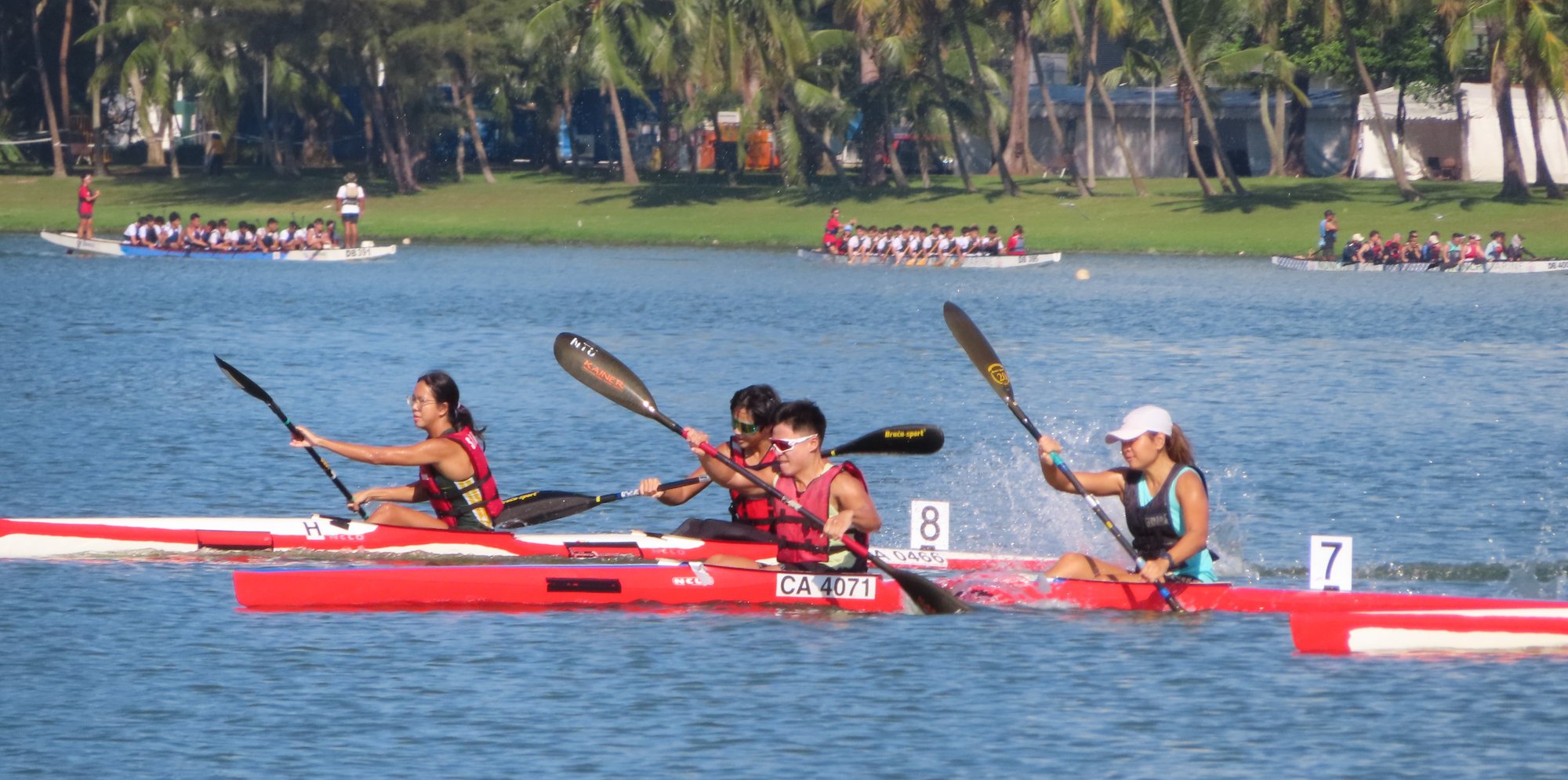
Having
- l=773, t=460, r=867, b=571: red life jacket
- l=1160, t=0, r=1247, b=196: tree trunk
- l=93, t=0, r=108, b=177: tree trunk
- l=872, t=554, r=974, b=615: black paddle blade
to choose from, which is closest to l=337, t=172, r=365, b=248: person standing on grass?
l=93, t=0, r=108, b=177: tree trunk

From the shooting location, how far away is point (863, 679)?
11836 millimetres

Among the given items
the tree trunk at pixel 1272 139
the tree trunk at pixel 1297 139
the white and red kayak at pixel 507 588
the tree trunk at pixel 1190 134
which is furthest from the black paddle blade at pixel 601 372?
the tree trunk at pixel 1297 139

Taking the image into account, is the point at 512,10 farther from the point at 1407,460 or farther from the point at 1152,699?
the point at 1152,699

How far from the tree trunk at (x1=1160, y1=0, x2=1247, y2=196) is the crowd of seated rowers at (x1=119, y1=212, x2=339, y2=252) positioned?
2354 cm

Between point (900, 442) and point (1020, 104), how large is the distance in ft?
180

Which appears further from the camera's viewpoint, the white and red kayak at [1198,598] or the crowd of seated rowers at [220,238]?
the crowd of seated rowers at [220,238]

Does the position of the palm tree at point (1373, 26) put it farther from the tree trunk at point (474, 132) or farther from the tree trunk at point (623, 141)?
the tree trunk at point (474, 132)

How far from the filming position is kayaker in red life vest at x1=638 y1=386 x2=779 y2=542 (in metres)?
13.3

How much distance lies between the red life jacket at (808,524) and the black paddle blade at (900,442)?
61 centimetres

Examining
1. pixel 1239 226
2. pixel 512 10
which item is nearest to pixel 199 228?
pixel 512 10

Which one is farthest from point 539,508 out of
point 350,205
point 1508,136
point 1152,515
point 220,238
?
point 1508,136

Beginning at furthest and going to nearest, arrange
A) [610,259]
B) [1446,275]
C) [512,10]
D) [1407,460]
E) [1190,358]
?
[512,10] → [610,259] → [1446,275] → [1190,358] → [1407,460]

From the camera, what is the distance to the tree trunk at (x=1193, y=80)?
5850 centimetres

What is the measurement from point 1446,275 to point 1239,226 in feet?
27.6
